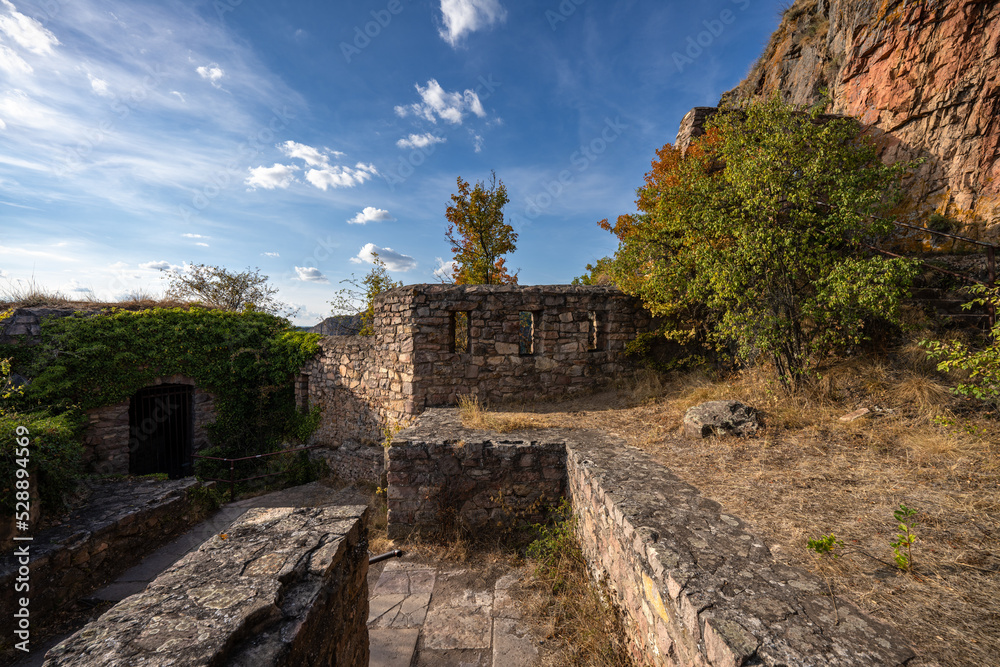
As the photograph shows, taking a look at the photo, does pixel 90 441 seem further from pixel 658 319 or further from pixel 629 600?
pixel 658 319

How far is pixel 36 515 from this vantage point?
4824 mm

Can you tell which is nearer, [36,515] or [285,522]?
[285,522]

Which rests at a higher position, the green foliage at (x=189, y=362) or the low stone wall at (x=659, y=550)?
the green foliage at (x=189, y=362)

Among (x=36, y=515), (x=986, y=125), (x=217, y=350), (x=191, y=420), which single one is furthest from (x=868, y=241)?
(x=191, y=420)

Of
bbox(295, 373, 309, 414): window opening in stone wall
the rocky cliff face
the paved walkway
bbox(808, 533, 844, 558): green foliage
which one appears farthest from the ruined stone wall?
bbox(808, 533, 844, 558): green foliage

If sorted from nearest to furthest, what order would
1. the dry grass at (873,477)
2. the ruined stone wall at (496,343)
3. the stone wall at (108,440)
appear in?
1. the dry grass at (873,477)
2. the ruined stone wall at (496,343)
3. the stone wall at (108,440)

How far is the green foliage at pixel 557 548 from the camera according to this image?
14.0 feet

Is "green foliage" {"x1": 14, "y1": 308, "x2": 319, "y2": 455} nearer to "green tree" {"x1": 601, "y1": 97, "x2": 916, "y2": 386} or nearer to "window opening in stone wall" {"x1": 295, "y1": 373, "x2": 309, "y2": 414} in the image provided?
"window opening in stone wall" {"x1": 295, "y1": 373, "x2": 309, "y2": 414}

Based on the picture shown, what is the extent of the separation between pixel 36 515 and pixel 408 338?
532cm

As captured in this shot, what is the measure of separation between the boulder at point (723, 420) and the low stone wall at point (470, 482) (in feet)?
5.81

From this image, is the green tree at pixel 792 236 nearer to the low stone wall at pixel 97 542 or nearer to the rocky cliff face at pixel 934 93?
the rocky cliff face at pixel 934 93

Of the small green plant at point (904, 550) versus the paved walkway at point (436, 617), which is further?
the paved walkway at point (436, 617)

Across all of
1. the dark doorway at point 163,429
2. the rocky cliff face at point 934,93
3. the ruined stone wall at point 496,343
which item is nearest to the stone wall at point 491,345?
the ruined stone wall at point 496,343

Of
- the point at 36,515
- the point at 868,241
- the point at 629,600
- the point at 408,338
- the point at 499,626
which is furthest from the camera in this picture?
the point at 408,338
